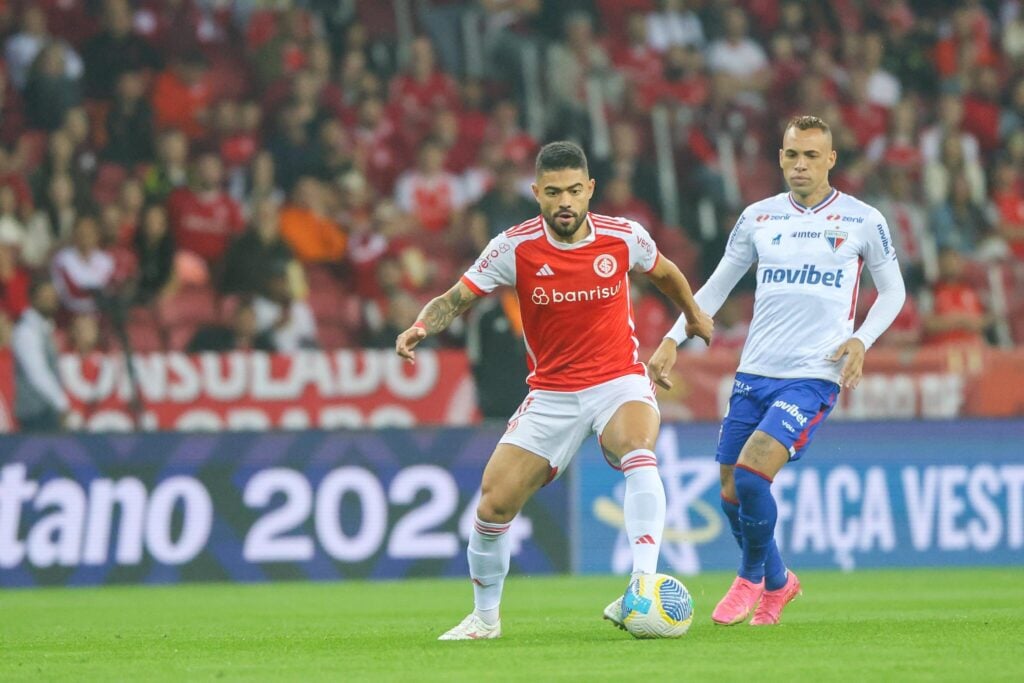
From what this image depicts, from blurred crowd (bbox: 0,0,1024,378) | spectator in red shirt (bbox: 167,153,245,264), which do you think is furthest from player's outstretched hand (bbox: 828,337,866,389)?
spectator in red shirt (bbox: 167,153,245,264)

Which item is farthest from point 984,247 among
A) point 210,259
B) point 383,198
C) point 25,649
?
point 25,649

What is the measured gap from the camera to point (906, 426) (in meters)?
14.8

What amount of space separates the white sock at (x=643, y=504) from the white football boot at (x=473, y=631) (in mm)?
822

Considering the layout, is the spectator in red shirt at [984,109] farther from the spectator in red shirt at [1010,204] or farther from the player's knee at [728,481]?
the player's knee at [728,481]

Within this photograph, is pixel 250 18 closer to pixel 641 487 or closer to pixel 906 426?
pixel 906 426

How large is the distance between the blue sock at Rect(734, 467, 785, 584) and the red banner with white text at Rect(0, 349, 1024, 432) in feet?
18.4

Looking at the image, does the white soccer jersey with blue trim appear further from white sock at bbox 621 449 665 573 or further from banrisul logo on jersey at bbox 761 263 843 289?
white sock at bbox 621 449 665 573

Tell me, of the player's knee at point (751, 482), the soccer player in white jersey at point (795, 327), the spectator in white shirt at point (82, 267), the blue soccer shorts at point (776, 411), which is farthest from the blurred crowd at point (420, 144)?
the player's knee at point (751, 482)

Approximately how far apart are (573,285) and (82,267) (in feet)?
28.0

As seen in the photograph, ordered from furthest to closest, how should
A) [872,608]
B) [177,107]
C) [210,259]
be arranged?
[177,107] < [210,259] < [872,608]

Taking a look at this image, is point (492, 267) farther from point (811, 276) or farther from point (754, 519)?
point (754, 519)

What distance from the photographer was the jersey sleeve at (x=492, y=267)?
841cm

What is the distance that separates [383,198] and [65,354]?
189 inches

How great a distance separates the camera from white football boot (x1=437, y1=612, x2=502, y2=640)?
8.34m
